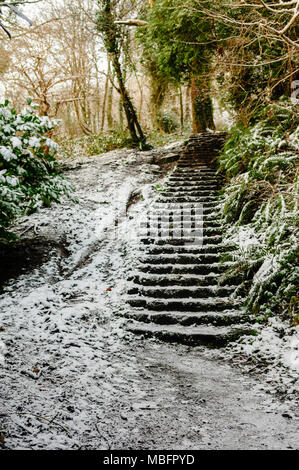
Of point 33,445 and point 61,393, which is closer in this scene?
point 33,445

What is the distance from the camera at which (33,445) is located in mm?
1852

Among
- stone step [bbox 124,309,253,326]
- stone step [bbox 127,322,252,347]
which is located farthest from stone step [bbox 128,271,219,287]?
stone step [bbox 127,322,252,347]

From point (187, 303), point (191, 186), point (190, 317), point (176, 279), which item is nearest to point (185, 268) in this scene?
point (176, 279)

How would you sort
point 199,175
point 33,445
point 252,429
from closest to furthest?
point 33,445 → point 252,429 → point 199,175

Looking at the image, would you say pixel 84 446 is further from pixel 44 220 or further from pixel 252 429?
pixel 44 220

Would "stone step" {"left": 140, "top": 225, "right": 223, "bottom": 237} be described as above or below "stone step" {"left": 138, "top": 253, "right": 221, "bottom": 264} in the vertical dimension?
above

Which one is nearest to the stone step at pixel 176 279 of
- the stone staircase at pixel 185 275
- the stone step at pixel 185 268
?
the stone staircase at pixel 185 275

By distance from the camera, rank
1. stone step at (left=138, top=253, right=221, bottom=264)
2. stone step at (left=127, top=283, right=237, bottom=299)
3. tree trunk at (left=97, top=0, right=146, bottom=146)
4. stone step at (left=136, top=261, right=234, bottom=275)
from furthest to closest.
A: tree trunk at (left=97, top=0, right=146, bottom=146), stone step at (left=138, top=253, right=221, bottom=264), stone step at (left=136, top=261, right=234, bottom=275), stone step at (left=127, top=283, right=237, bottom=299)

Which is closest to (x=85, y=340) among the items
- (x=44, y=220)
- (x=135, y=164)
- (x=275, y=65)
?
(x=44, y=220)

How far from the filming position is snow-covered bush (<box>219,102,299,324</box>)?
3.71m

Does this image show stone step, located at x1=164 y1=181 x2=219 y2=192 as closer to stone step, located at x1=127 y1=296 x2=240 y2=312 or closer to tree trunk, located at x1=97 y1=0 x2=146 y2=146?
stone step, located at x1=127 y1=296 x2=240 y2=312

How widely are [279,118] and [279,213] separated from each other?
2.93 meters

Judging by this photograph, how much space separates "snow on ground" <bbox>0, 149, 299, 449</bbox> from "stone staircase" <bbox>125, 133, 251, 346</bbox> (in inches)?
10.0
